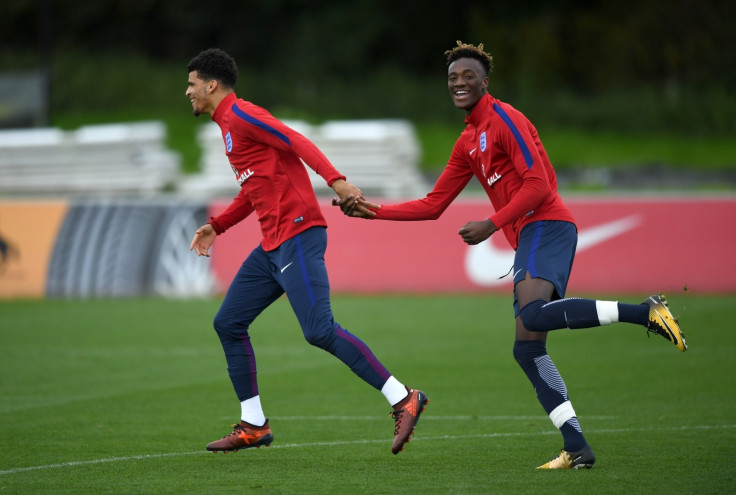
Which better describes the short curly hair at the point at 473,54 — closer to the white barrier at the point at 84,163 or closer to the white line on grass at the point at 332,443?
the white line on grass at the point at 332,443

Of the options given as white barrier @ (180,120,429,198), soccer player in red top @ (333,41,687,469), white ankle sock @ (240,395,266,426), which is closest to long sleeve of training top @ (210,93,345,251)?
soccer player in red top @ (333,41,687,469)

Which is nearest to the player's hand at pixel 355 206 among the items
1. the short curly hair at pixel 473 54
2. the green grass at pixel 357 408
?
the short curly hair at pixel 473 54

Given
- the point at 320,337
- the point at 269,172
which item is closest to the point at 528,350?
the point at 320,337

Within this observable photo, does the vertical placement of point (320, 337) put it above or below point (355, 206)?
below

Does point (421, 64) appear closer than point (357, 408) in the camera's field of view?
No

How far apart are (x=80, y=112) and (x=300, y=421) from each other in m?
32.7

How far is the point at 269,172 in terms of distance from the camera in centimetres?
688

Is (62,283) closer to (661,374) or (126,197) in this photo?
(126,197)

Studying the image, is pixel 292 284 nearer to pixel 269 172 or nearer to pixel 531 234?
pixel 269 172

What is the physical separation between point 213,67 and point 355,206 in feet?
4.32

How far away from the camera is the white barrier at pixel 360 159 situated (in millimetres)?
21984

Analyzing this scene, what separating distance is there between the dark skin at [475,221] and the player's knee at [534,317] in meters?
0.03

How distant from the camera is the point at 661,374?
10.4 metres

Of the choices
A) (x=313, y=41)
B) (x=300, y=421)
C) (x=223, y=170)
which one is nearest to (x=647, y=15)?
(x=313, y=41)
